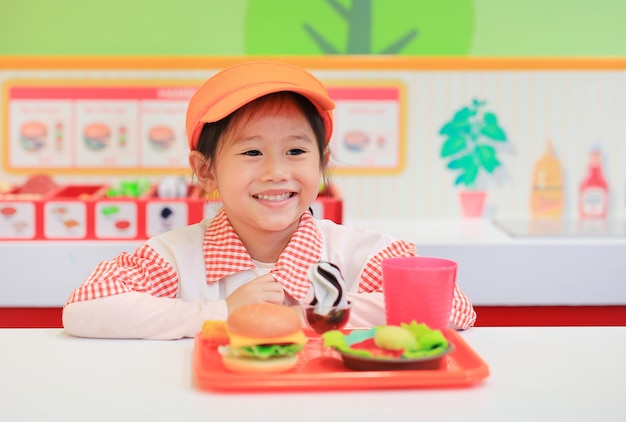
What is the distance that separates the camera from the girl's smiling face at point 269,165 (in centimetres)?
150

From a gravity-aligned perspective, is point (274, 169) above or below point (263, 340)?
above

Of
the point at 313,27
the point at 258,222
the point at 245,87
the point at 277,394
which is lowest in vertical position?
the point at 277,394

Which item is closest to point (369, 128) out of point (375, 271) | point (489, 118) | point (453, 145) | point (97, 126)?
point (453, 145)

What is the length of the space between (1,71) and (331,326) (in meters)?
2.02

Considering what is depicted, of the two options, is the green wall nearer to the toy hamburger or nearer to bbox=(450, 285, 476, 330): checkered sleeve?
bbox=(450, 285, 476, 330): checkered sleeve

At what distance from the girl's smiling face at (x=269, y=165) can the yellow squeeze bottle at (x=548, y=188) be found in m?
1.50

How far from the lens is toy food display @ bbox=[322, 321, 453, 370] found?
97 centimetres

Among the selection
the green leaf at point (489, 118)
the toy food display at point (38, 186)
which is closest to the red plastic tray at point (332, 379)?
the toy food display at point (38, 186)

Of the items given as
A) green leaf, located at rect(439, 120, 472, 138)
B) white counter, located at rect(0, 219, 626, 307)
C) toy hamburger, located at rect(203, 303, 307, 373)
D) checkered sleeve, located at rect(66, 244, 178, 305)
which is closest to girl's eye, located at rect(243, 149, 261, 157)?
checkered sleeve, located at rect(66, 244, 178, 305)

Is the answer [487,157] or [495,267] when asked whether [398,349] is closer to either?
[495,267]

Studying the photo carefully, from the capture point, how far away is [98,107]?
281cm

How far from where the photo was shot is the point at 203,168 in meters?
1.62

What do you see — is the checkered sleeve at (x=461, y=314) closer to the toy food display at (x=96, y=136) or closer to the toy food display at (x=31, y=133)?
the toy food display at (x=96, y=136)

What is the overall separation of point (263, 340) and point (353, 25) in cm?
199
